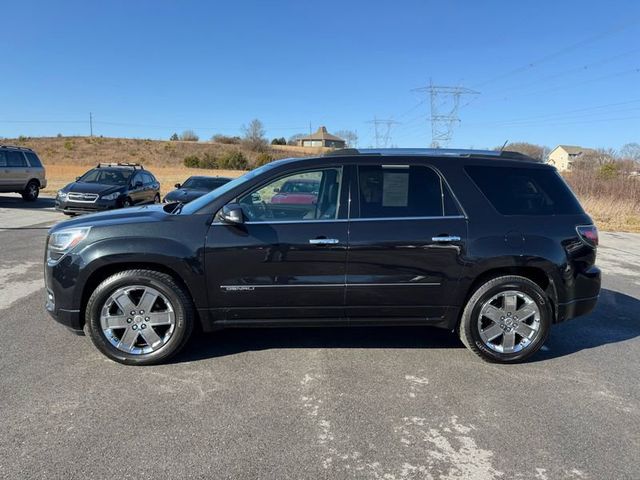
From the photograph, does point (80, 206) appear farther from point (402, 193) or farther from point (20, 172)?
point (402, 193)

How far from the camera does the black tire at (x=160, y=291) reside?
3.84m

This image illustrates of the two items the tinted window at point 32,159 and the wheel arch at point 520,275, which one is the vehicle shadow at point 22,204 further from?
the wheel arch at point 520,275

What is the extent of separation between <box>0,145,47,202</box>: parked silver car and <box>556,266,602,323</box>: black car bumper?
18.5 meters

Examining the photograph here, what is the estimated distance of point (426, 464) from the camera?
2758mm

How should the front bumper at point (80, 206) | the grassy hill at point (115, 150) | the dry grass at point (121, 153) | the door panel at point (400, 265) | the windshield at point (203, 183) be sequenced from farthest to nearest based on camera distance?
the grassy hill at point (115, 150) < the dry grass at point (121, 153) < the windshield at point (203, 183) < the front bumper at point (80, 206) < the door panel at point (400, 265)

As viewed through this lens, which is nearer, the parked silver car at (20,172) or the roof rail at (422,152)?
the roof rail at (422,152)

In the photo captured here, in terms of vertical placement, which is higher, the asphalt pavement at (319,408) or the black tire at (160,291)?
the black tire at (160,291)

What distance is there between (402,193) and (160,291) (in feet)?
7.37

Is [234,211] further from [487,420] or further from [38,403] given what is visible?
[487,420]

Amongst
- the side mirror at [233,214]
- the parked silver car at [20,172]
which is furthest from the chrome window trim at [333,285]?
the parked silver car at [20,172]

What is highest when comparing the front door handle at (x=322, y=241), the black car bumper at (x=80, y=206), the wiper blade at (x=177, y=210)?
the wiper blade at (x=177, y=210)

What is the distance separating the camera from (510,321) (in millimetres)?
4191

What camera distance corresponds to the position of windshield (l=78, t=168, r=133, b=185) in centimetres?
1453

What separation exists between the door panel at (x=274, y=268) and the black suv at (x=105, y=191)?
10818 millimetres
